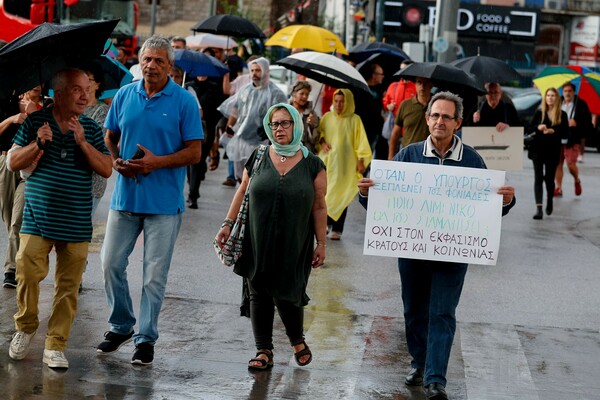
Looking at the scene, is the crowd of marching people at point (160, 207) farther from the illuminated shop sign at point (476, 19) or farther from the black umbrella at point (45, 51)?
the illuminated shop sign at point (476, 19)

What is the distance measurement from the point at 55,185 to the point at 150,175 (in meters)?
0.60

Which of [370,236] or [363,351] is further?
[363,351]

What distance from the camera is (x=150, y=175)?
7.29 m

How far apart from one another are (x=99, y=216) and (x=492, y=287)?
4804 mm

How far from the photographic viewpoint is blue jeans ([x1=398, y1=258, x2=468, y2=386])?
6.84 meters

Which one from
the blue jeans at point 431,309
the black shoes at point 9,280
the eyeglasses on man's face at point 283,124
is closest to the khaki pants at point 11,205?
the black shoes at point 9,280

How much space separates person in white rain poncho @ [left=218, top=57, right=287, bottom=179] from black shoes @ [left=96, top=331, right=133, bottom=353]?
7087 mm

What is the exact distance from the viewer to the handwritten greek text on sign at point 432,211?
7078 millimetres

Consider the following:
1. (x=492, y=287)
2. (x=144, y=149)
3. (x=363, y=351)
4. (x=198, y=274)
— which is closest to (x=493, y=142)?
(x=492, y=287)

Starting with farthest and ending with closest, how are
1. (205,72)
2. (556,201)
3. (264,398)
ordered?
(556,201) < (205,72) < (264,398)

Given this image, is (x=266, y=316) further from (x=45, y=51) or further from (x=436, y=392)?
(x=45, y=51)

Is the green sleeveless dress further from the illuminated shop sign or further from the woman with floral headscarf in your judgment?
the illuminated shop sign

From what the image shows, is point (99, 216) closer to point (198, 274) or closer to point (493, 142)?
point (198, 274)

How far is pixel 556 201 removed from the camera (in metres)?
18.9
